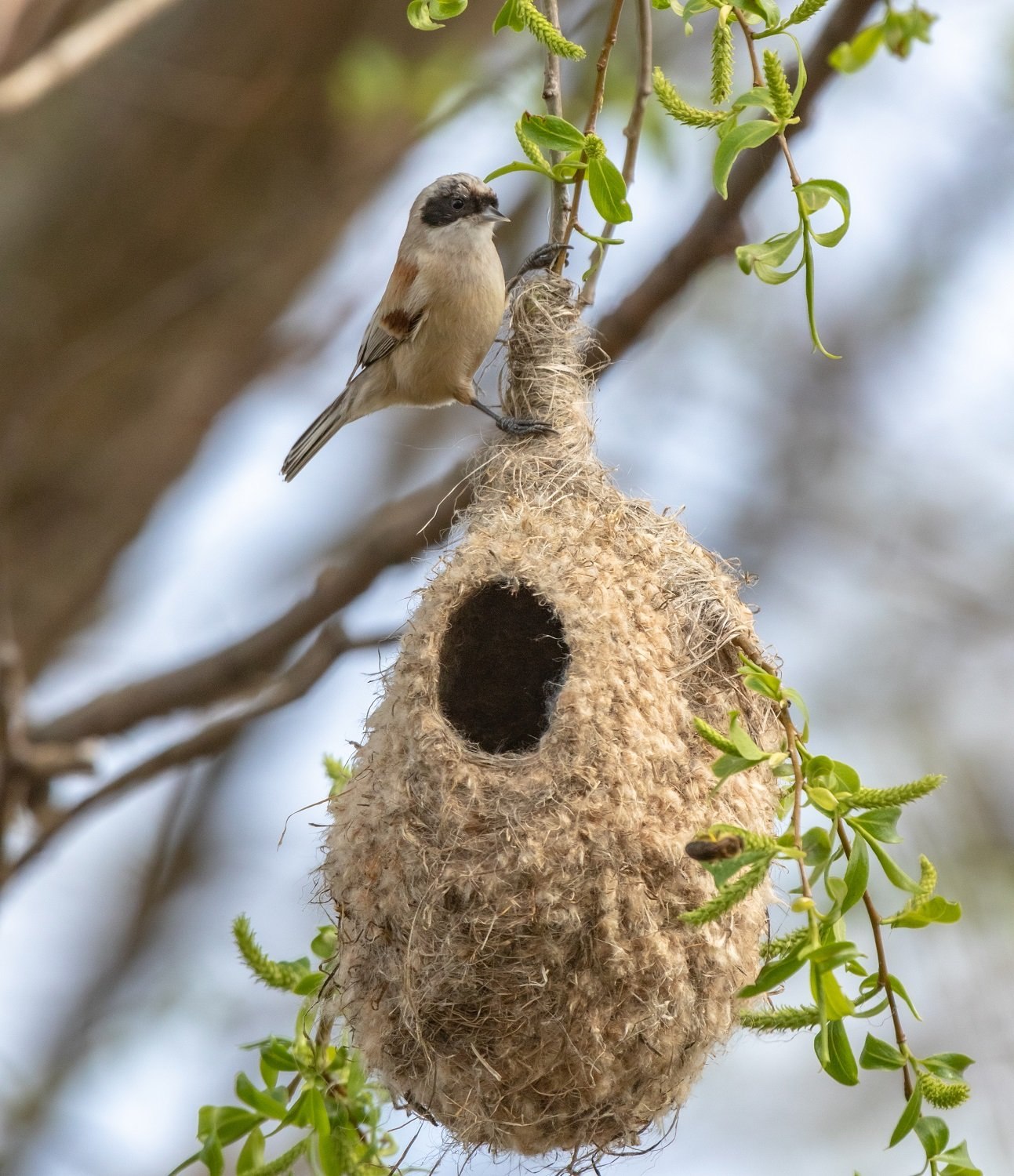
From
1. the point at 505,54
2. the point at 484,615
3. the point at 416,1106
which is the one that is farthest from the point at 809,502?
the point at 416,1106

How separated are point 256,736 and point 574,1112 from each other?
14.8ft

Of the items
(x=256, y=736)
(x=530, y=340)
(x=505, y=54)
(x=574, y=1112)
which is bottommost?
(x=574, y=1112)

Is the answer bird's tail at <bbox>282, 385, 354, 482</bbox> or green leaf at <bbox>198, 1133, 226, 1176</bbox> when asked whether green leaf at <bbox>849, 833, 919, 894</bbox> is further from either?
bird's tail at <bbox>282, 385, 354, 482</bbox>

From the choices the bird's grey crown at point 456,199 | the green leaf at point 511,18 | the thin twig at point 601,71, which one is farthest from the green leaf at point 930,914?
the bird's grey crown at point 456,199

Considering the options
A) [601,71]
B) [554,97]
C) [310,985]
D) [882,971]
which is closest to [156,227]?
[554,97]

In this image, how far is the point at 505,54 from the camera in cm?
545

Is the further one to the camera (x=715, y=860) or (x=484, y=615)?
(x=484, y=615)

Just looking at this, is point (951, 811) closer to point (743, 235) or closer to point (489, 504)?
point (743, 235)

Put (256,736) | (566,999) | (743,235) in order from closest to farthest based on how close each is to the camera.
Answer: (566,999) < (743,235) < (256,736)

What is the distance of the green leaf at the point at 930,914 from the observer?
6.37 feet

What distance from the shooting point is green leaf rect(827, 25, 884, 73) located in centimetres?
147

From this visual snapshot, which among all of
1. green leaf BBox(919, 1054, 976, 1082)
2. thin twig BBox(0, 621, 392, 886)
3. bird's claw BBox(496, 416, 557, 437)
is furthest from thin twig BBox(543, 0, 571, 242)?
green leaf BBox(919, 1054, 976, 1082)

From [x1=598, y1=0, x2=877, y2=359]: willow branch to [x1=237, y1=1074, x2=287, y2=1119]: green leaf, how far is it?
2.08 metres

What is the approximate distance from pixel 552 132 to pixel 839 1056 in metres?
1.52
